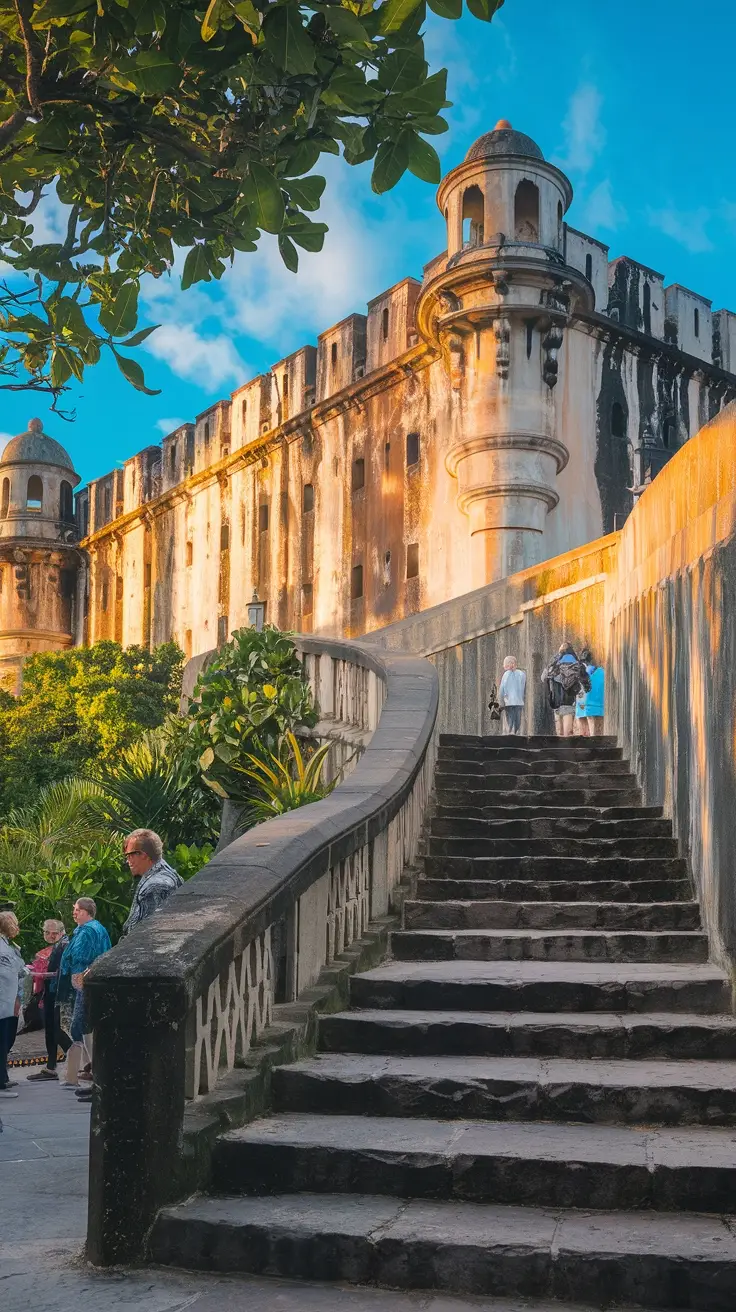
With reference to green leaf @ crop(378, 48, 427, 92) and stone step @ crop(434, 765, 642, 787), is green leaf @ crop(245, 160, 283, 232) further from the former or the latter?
stone step @ crop(434, 765, 642, 787)

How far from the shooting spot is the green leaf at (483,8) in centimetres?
345

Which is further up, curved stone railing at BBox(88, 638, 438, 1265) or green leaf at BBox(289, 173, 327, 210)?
green leaf at BBox(289, 173, 327, 210)

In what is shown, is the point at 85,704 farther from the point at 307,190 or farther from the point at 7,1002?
the point at 307,190

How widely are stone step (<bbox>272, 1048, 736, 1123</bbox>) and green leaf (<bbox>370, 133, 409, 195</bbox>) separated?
9.34 feet

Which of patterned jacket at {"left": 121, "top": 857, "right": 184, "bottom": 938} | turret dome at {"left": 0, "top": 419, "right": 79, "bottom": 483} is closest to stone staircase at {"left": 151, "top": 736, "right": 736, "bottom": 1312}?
patterned jacket at {"left": 121, "top": 857, "right": 184, "bottom": 938}

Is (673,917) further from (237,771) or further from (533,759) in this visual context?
(237,771)

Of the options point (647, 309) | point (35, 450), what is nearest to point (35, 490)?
point (35, 450)

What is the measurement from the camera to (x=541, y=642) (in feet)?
54.7

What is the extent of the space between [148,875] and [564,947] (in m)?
1.96

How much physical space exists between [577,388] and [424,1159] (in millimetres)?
28018

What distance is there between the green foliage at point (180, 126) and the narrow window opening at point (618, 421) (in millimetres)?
27414

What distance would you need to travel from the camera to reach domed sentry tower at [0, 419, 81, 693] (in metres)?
51.3

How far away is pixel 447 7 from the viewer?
343cm

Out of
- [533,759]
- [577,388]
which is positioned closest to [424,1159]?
[533,759]
